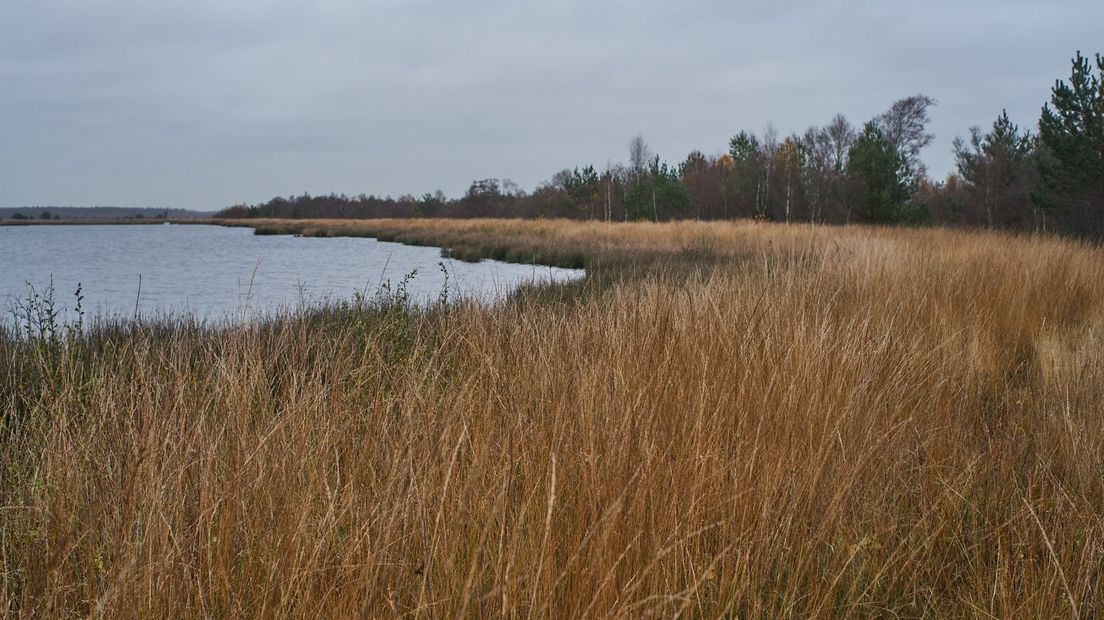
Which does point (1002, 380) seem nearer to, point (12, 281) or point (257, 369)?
point (257, 369)

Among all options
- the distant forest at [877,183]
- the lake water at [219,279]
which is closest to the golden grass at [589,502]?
the lake water at [219,279]

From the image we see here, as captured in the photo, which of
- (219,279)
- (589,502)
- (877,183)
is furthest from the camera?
(877,183)

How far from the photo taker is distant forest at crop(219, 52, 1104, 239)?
56.1ft

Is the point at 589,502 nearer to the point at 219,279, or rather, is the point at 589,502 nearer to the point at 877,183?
the point at 219,279

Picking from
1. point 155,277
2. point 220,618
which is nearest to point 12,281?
point 155,277

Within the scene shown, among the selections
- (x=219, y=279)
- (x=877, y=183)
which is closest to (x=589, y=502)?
(x=219, y=279)

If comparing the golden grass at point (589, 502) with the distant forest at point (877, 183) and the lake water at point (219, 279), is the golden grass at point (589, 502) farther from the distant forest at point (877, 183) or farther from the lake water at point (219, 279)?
the distant forest at point (877, 183)

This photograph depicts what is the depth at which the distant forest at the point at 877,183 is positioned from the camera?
1709cm

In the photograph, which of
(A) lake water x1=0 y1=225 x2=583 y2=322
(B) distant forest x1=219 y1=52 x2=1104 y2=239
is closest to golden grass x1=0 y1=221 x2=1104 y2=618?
(A) lake water x1=0 y1=225 x2=583 y2=322

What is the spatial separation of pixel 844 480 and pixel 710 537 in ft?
1.29

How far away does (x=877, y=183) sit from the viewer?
2502 centimetres

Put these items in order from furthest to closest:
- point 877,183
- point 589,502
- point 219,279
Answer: point 877,183, point 219,279, point 589,502

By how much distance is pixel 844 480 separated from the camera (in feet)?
6.15

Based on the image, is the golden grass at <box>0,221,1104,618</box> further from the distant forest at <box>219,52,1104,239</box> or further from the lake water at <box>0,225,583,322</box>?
the distant forest at <box>219,52,1104,239</box>
